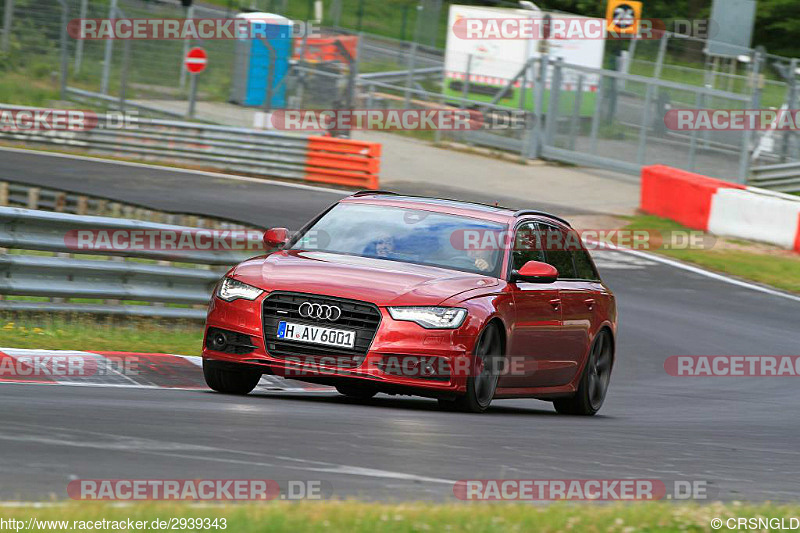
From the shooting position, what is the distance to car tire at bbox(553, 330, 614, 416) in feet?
37.9

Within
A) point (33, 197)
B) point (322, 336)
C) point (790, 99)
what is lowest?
point (33, 197)

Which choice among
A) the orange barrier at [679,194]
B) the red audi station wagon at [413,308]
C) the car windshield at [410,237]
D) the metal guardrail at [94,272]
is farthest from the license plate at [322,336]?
the orange barrier at [679,194]

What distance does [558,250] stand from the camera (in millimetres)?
11398

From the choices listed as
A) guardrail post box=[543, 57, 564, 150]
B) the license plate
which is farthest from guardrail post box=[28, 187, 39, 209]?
guardrail post box=[543, 57, 564, 150]

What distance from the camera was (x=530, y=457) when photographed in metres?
7.66

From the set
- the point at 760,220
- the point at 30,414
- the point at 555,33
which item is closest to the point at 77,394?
the point at 30,414

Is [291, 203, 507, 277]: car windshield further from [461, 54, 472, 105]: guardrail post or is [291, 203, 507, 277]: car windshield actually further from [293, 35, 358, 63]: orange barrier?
[293, 35, 358, 63]: orange barrier

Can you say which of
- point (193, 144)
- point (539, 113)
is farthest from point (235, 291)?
point (539, 113)

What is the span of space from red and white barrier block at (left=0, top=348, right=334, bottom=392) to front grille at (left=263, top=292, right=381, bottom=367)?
1192 mm

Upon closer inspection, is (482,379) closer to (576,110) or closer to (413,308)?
(413,308)

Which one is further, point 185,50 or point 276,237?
point 185,50

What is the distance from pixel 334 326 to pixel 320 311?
0.43ft

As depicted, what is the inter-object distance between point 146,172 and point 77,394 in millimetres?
18573

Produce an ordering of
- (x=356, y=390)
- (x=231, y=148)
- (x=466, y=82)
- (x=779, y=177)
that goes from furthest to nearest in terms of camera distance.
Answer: (x=466, y=82), (x=779, y=177), (x=231, y=148), (x=356, y=390)
